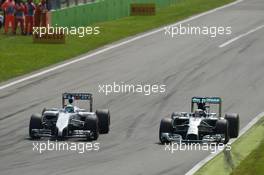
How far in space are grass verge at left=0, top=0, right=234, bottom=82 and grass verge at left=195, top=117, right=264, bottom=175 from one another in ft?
47.1

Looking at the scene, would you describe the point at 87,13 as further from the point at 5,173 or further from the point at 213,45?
the point at 5,173

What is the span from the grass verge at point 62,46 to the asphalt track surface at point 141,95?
4.46ft

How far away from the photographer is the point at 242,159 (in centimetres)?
2600

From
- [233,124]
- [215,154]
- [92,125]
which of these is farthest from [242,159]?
[92,125]

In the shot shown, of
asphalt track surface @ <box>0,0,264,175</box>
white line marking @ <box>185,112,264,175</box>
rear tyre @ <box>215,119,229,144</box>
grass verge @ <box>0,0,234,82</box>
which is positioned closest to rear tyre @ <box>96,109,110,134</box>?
asphalt track surface @ <box>0,0,264,175</box>

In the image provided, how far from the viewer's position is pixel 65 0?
55.7 metres

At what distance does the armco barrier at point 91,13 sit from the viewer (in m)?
53.5

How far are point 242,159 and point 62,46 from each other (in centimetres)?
2426

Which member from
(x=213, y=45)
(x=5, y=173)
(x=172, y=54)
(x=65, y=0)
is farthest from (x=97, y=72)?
(x=5, y=173)

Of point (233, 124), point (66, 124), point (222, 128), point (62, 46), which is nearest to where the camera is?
point (222, 128)

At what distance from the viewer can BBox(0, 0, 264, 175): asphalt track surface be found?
84.0 feet

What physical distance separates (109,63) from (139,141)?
1667 cm

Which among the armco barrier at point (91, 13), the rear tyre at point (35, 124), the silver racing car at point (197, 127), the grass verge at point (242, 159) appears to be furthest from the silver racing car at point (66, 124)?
the armco barrier at point (91, 13)

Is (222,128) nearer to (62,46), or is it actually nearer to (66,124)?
(66,124)
